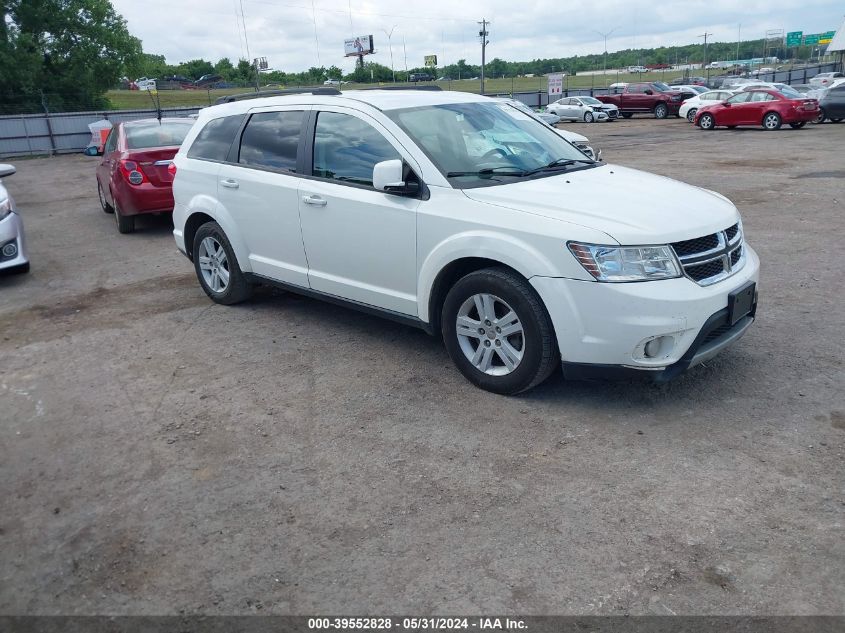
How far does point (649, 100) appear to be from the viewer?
35781 mm

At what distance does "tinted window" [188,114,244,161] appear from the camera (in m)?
6.40

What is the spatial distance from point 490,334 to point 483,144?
1447mm

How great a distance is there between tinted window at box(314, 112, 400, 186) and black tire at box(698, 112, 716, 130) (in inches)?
971

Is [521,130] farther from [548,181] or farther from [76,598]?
[76,598]

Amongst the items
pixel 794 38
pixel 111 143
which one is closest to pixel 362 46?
pixel 794 38

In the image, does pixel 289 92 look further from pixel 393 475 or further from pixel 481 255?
pixel 393 475

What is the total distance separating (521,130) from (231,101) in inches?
118

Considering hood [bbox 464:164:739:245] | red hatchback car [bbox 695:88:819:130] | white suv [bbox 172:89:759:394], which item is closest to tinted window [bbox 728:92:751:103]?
red hatchback car [bbox 695:88:819:130]

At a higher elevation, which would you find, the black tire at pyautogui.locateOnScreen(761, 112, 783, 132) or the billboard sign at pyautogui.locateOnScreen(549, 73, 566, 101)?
the billboard sign at pyautogui.locateOnScreen(549, 73, 566, 101)

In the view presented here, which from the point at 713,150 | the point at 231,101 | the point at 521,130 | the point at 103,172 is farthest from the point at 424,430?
the point at 713,150

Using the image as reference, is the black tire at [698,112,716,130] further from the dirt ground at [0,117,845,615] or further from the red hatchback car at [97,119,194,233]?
the dirt ground at [0,117,845,615]

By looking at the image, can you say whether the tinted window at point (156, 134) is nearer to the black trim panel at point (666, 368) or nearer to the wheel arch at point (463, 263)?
the wheel arch at point (463, 263)

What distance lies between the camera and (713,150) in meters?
19.2

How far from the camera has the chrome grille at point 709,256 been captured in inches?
164
